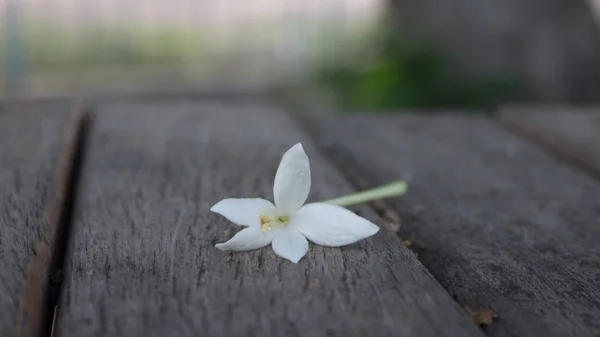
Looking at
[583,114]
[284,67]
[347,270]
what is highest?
[347,270]

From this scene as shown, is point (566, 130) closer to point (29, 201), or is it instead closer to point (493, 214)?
point (493, 214)

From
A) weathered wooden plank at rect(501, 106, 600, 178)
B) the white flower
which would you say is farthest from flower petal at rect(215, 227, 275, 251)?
weathered wooden plank at rect(501, 106, 600, 178)

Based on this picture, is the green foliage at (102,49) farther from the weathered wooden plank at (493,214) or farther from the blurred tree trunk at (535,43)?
the weathered wooden plank at (493,214)

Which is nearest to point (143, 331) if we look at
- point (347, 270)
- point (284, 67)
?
point (347, 270)

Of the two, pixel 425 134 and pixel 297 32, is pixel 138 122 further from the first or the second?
pixel 297 32

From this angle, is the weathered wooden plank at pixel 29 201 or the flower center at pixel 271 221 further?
the flower center at pixel 271 221

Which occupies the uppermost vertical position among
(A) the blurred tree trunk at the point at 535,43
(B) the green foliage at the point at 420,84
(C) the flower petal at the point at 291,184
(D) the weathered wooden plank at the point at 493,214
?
(C) the flower petal at the point at 291,184

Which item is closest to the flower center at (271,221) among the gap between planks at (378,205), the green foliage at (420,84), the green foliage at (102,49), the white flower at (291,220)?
the white flower at (291,220)
